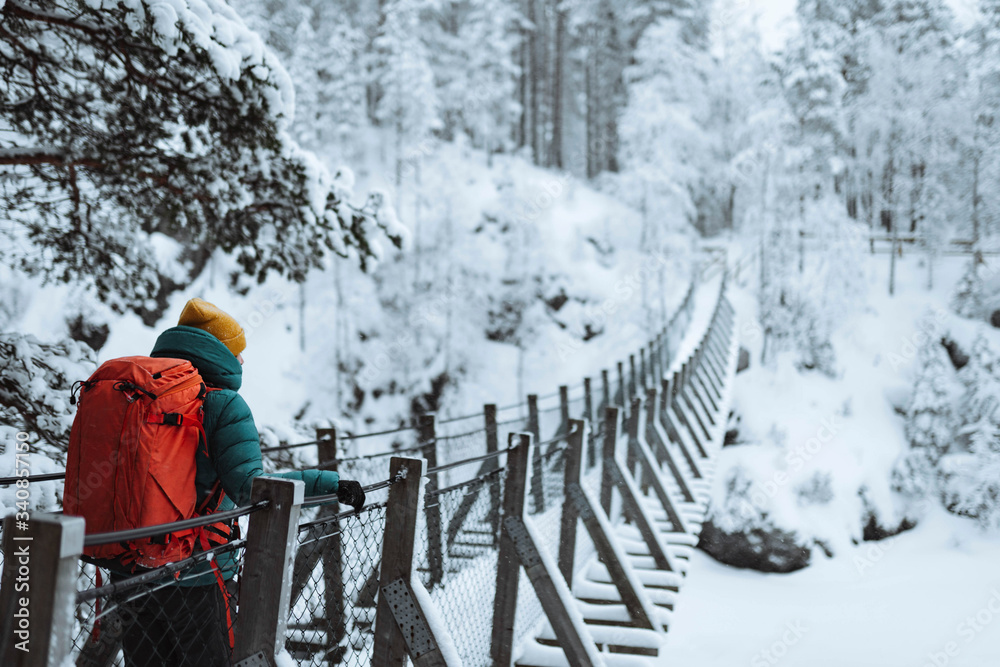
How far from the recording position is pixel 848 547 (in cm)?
1483

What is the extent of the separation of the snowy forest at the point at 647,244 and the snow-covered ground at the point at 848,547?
2.9 inches

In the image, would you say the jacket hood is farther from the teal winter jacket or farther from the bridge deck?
the bridge deck

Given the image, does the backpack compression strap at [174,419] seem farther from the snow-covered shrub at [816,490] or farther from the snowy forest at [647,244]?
the snow-covered shrub at [816,490]

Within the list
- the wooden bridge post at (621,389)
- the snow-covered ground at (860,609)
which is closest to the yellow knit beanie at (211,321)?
the wooden bridge post at (621,389)

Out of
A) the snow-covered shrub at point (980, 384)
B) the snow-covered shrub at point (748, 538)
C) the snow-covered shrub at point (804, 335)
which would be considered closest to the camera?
the snow-covered shrub at point (748, 538)

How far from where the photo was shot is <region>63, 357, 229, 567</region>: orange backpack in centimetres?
156

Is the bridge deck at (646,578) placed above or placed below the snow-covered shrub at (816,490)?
above

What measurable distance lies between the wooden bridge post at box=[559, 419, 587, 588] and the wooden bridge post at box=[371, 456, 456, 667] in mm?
1851

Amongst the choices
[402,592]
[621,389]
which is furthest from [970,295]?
[402,592]

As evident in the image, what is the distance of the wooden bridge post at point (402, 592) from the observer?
2123 mm

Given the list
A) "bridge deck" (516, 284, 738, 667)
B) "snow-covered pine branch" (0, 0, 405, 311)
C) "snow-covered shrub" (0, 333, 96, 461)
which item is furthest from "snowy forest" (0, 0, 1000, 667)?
"bridge deck" (516, 284, 738, 667)

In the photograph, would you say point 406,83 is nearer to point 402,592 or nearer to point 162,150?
point 162,150

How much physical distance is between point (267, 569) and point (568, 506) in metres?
2.43

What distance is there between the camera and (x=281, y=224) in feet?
14.7
